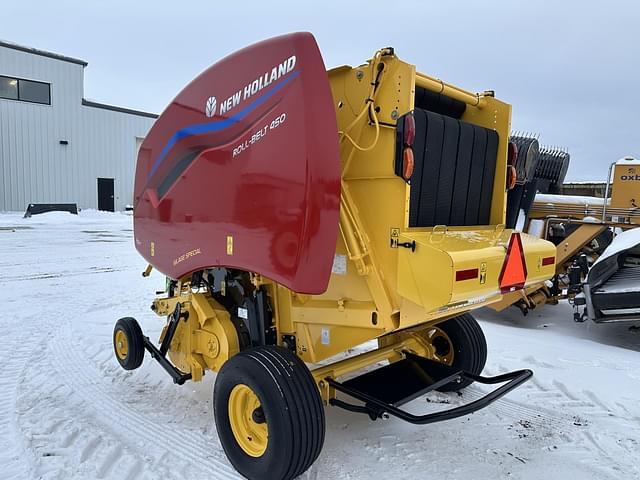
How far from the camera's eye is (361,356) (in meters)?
3.23

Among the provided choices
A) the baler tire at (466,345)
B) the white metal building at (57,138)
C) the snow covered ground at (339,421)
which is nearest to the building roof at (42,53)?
the white metal building at (57,138)

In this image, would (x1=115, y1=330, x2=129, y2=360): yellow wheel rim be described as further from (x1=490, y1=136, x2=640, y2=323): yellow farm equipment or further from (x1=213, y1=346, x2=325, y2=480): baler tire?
(x1=490, y1=136, x2=640, y2=323): yellow farm equipment

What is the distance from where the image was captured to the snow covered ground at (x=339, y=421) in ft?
9.18

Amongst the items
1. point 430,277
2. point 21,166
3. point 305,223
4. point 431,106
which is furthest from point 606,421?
point 21,166

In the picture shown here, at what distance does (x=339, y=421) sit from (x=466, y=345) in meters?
1.11

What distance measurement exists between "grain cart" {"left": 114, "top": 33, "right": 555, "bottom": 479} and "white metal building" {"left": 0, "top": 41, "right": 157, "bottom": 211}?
1970 centimetres

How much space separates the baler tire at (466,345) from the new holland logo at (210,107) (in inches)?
89.9

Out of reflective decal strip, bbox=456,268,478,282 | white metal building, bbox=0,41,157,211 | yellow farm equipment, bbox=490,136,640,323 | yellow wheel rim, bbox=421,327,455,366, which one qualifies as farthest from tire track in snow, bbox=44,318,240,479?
white metal building, bbox=0,41,157,211

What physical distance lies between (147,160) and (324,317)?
1904mm

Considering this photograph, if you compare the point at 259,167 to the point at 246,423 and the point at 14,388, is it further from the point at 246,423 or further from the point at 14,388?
the point at 14,388

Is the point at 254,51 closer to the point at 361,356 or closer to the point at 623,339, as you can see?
the point at 361,356

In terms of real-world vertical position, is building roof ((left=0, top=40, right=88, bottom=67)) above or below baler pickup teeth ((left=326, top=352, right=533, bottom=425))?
above

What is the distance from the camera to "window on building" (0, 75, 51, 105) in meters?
19.2

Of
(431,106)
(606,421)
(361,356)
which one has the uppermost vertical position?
(431,106)
